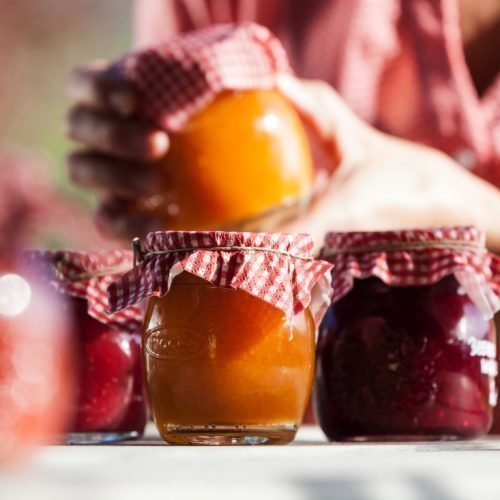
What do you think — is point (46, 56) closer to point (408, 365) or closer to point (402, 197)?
point (402, 197)

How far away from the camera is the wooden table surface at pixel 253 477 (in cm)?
39

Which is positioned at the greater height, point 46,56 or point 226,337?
point 46,56

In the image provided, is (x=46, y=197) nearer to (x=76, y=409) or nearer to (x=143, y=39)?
(x=143, y=39)

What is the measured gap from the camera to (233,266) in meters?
0.60

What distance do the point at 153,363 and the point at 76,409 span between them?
0.08m

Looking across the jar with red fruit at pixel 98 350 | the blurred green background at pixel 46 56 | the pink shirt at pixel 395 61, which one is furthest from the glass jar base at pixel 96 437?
the blurred green background at pixel 46 56

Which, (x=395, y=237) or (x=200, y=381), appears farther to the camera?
(x=395, y=237)

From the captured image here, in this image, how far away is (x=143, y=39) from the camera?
5.27ft

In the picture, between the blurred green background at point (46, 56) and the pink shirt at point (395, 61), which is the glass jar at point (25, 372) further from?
the blurred green background at point (46, 56)

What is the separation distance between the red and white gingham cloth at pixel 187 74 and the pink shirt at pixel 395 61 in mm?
535

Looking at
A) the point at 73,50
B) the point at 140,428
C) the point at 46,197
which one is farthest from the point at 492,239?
the point at 73,50

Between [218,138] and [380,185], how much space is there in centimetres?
36

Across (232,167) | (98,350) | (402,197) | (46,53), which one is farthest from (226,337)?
(46,53)

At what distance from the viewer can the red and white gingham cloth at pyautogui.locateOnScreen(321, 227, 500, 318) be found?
0.69 metres
